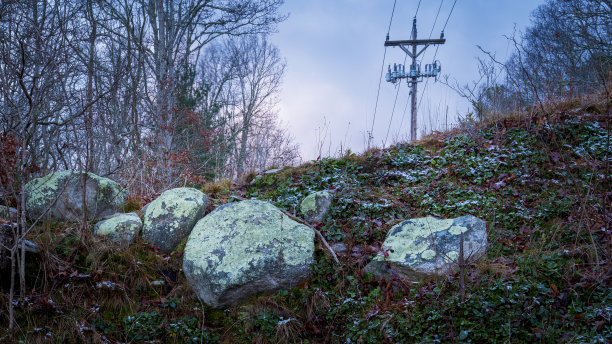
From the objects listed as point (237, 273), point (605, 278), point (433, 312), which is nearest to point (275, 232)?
point (237, 273)

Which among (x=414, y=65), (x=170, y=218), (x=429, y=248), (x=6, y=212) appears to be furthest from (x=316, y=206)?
(x=414, y=65)

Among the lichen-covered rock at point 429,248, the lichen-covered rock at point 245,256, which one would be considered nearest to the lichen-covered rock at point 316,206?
the lichen-covered rock at point 245,256

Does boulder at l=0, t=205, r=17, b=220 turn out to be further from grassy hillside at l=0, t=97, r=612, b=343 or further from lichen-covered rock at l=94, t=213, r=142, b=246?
lichen-covered rock at l=94, t=213, r=142, b=246

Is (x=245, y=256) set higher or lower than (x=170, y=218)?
lower

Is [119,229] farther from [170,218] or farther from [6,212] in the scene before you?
[6,212]

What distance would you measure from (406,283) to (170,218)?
287cm

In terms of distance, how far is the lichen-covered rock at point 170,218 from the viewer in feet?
15.5

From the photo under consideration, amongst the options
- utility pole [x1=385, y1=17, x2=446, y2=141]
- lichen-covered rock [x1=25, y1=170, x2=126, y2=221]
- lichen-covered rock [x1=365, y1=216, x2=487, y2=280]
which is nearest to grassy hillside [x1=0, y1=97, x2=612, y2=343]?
lichen-covered rock [x1=365, y1=216, x2=487, y2=280]

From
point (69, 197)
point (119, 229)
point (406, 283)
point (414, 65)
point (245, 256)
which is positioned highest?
point (414, 65)

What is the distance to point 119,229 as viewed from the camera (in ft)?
15.1

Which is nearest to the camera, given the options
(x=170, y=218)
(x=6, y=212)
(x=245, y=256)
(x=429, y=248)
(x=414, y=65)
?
(x=429, y=248)

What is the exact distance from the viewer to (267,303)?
379cm

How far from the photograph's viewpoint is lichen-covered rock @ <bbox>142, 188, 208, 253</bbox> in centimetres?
471

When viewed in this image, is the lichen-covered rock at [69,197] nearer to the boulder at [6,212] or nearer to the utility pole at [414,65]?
the boulder at [6,212]
